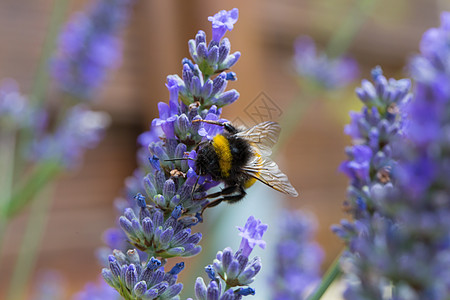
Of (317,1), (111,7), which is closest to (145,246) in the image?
(111,7)

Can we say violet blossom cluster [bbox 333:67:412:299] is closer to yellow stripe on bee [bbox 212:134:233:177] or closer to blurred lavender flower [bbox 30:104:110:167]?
yellow stripe on bee [bbox 212:134:233:177]

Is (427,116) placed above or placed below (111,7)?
below

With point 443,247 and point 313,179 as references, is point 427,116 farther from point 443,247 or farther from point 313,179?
point 313,179

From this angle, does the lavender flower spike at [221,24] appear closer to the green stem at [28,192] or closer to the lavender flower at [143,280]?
the lavender flower at [143,280]

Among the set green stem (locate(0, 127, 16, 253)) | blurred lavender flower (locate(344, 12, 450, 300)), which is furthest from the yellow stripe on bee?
green stem (locate(0, 127, 16, 253))

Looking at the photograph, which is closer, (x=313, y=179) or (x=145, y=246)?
(x=145, y=246)
